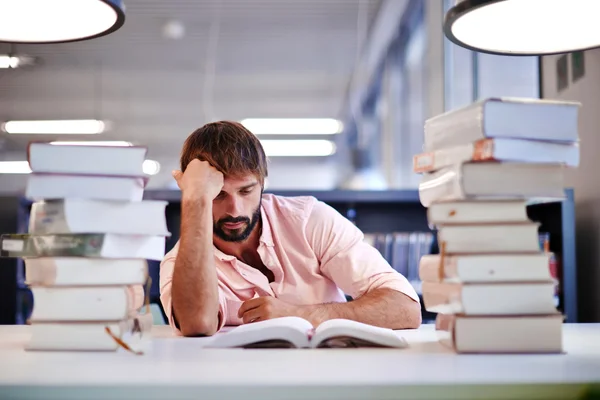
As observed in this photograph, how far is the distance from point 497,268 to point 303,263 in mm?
963

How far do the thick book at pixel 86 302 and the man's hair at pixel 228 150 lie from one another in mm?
792

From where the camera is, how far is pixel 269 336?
1175 mm

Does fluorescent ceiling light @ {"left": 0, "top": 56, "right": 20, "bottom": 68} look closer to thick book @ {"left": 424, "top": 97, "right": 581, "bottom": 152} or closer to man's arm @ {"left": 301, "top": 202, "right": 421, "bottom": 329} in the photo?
man's arm @ {"left": 301, "top": 202, "right": 421, "bottom": 329}

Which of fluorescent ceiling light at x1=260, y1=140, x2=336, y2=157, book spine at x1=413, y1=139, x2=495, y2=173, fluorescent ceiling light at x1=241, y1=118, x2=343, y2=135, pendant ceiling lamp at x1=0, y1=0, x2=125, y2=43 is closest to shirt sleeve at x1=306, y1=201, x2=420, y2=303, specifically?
book spine at x1=413, y1=139, x2=495, y2=173

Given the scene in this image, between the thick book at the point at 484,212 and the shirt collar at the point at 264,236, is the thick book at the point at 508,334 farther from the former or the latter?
the shirt collar at the point at 264,236

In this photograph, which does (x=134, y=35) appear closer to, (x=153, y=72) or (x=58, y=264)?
(x=153, y=72)

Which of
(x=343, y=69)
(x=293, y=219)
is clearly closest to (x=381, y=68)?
(x=343, y=69)

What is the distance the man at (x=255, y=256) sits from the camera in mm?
1656

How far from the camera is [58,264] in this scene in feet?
3.67

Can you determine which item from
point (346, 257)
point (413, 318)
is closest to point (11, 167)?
point (346, 257)

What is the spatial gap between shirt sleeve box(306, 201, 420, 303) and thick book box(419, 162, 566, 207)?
0.74 m

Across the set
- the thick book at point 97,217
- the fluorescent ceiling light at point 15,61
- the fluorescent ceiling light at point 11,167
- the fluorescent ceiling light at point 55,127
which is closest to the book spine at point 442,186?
the thick book at point 97,217

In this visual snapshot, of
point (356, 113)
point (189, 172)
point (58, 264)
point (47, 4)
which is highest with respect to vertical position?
point (356, 113)

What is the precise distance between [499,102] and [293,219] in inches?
40.9
